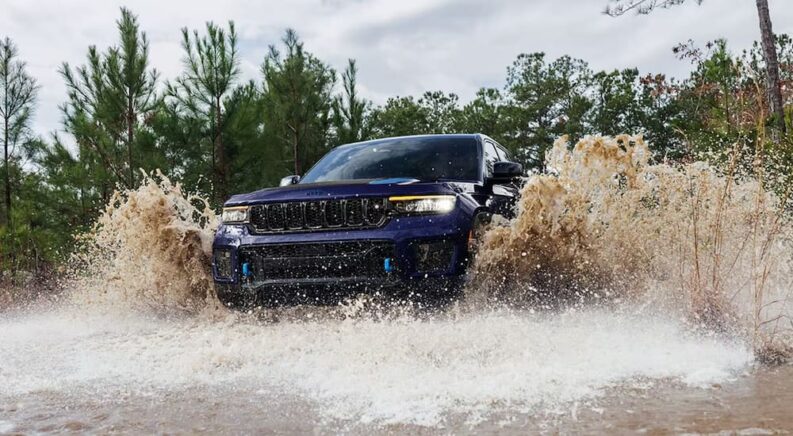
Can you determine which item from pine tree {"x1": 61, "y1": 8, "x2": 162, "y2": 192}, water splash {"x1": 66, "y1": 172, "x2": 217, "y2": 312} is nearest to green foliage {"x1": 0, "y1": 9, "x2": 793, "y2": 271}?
pine tree {"x1": 61, "y1": 8, "x2": 162, "y2": 192}

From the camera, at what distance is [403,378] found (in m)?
3.80

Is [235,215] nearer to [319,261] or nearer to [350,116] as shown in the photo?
[319,261]

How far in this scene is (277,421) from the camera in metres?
3.19

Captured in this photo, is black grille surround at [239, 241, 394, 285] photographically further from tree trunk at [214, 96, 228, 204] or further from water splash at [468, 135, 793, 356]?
tree trunk at [214, 96, 228, 204]

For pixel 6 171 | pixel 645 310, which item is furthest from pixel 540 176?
pixel 6 171

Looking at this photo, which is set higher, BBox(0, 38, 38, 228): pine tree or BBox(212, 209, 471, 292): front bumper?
BBox(0, 38, 38, 228): pine tree

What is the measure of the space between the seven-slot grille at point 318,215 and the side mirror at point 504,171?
4.33 ft

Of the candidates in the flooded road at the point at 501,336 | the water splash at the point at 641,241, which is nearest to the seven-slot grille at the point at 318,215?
the flooded road at the point at 501,336

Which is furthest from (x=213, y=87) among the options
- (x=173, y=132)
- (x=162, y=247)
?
(x=162, y=247)

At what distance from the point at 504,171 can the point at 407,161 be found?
3.02ft

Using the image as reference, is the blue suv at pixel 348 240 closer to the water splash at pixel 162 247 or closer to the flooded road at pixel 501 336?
the flooded road at pixel 501 336

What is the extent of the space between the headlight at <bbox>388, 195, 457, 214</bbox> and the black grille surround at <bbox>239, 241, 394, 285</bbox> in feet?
0.96

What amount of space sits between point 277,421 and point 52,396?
4.67 feet

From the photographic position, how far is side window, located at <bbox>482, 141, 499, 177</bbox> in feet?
20.5
